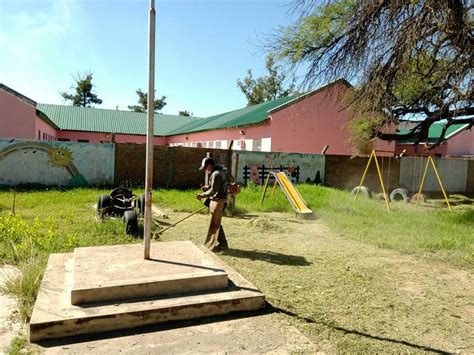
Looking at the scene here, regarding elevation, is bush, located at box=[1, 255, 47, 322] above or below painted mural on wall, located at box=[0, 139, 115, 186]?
below

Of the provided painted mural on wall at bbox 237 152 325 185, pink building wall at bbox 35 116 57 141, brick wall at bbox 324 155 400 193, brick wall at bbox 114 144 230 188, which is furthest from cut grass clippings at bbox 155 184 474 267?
pink building wall at bbox 35 116 57 141

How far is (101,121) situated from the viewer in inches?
1366

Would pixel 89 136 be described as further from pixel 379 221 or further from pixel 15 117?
pixel 379 221

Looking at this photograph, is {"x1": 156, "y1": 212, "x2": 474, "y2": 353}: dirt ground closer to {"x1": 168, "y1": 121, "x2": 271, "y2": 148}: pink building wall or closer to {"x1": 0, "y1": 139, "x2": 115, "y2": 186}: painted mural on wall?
{"x1": 0, "y1": 139, "x2": 115, "y2": 186}: painted mural on wall

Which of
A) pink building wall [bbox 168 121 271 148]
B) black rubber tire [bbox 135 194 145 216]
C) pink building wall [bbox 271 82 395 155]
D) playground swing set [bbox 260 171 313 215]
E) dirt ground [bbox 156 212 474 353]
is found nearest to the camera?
dirt ground [bbox 156 212 474 353]

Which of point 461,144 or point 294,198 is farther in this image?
point 461,144

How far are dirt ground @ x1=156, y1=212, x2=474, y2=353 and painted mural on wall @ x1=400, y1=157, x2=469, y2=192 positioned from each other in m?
14.1

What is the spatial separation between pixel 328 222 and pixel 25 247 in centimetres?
683

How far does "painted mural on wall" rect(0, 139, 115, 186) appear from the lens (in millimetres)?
13984

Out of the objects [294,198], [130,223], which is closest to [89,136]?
[294,198]

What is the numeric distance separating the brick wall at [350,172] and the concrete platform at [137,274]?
1486 centimetres

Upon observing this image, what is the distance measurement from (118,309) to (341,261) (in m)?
3.73

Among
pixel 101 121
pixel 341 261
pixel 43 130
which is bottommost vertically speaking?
pixel 341 261

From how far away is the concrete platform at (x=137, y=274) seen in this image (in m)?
3.82
